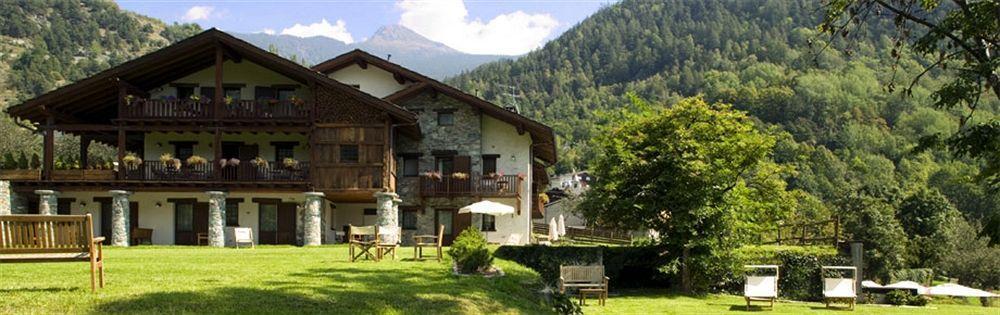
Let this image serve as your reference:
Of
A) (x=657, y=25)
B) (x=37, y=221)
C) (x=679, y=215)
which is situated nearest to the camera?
(x=37, y=221)

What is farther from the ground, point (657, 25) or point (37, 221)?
point (657, 25)

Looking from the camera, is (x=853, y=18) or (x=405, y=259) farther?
(x=405, y=259)

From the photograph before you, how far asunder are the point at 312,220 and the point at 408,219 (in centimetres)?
570

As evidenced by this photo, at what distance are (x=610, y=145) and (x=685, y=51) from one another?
149040mm

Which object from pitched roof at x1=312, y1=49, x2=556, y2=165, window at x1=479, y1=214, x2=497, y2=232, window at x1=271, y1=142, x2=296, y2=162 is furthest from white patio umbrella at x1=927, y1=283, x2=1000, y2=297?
window at x1=271, y1=142, x2=296, y2=162

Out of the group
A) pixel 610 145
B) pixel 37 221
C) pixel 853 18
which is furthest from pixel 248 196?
pixel 853 18

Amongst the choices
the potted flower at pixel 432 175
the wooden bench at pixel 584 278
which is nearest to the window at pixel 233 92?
the potted flower at pixel 432 175

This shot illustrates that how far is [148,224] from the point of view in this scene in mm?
32812

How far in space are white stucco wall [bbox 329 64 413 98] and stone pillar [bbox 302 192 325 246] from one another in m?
7.62

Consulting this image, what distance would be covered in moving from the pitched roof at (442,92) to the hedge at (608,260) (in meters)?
7.59

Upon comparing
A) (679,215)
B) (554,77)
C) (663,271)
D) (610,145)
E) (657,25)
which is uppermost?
(657,25)

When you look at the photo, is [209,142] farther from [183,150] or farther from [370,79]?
[370,79]

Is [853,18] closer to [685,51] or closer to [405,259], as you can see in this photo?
[405,259]

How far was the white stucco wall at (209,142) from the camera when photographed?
110 ft
